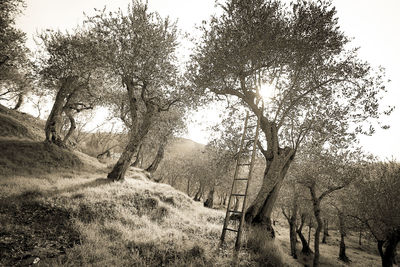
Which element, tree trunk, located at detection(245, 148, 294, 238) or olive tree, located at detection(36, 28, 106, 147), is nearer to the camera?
tree trunk, located at detection(245, 148, 294, 238)

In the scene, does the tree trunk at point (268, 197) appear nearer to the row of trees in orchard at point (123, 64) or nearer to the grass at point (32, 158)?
the row of trees in orchard at point (123, 64)

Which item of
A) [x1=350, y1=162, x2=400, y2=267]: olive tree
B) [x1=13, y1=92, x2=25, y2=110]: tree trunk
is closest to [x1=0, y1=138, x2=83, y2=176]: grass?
[x1=13, y1=92, x2=25, y2=110]: tree trunk

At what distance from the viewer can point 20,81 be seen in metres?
33.5

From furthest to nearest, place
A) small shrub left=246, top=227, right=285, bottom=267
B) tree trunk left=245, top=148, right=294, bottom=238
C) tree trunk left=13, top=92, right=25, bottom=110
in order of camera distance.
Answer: tree trunk left=13, top=92, right=25, bottom=110 < tree trunk left=245, top=148, right=294, bottom=238 < small shrub left=246, top=227, right=285, bottom=267

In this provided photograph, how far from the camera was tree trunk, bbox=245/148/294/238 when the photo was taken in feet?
44.9

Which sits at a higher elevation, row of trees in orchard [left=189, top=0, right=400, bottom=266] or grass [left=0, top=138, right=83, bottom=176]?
row of trees in orchard [left=189, top=0, right=400, bottom=266]

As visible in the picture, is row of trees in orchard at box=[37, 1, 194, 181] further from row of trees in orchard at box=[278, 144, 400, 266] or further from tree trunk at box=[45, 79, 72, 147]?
row of trees in orchard at box=[278, 144, 400, 266]

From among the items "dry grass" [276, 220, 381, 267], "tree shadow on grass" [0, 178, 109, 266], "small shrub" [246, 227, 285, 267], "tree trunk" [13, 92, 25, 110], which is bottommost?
"dry grass" [276, 220, 381, 267]

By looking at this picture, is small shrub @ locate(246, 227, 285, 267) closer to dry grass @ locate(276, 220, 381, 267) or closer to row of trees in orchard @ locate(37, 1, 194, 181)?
row of trees in orchard @ locate(37, 1, 194, 181)

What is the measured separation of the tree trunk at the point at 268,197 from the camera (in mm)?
13695

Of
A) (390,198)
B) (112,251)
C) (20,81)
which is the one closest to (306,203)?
(390,198)

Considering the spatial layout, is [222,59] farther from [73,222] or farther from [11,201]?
[11,201]

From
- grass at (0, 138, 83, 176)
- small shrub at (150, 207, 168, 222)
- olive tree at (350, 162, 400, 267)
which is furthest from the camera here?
olive tree at (350, 162, 400, 267)

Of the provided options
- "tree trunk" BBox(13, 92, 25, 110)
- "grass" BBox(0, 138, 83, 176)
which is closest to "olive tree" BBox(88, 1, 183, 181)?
"grass" BBox(0, 138, 83, 176)
